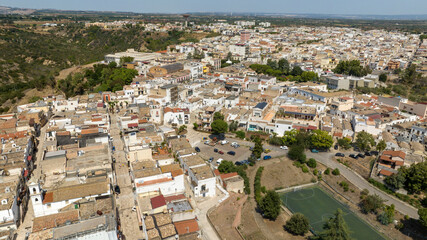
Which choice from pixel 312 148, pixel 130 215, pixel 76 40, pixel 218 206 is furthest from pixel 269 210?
pixel 76 40

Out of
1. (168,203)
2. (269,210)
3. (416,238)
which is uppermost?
(168,203)

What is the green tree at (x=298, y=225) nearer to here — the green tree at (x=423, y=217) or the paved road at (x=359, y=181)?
the green tree at (x=423, y=217)

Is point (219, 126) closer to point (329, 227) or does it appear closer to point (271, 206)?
point (271, 206)

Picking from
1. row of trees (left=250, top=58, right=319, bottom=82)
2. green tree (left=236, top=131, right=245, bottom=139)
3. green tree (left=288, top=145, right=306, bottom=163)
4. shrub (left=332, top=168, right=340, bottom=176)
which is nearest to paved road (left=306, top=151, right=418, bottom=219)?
shrub (left=332, top=168, right=340, bottom=176)

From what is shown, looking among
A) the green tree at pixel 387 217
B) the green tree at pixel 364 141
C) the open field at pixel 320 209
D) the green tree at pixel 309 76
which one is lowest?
the open field at pixel 320 209

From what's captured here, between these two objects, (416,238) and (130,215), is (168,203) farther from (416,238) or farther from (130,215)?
(416,238)

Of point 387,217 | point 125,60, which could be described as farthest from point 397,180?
point 125,60

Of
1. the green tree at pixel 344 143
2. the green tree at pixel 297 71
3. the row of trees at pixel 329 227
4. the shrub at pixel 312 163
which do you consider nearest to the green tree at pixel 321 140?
the green tree at pixel 344 143
